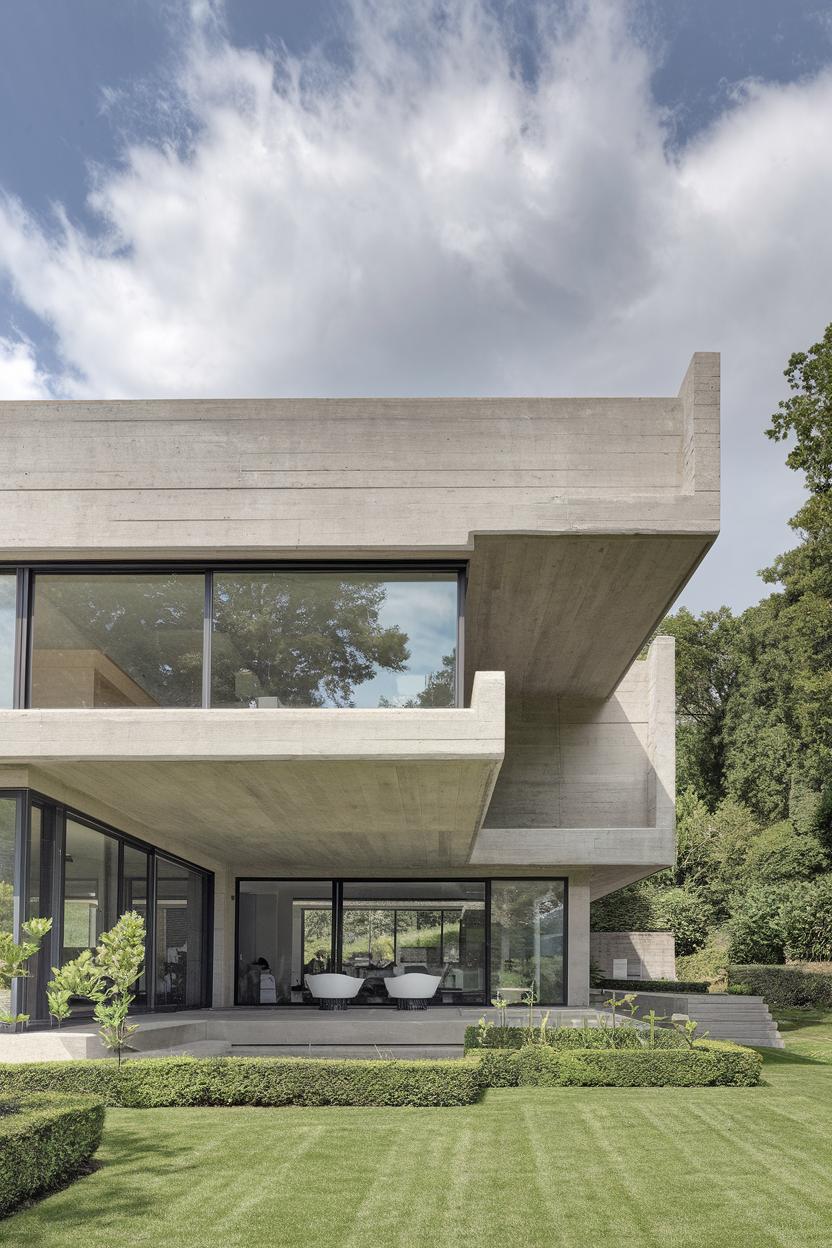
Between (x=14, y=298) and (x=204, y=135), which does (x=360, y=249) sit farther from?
(x=14, y=298)

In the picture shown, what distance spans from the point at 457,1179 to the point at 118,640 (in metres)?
7.00

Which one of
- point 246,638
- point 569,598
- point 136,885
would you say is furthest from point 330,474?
point 136,885

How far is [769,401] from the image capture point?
97.1ft

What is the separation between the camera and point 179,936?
17891mm

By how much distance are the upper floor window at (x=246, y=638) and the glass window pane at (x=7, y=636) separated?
0.80 ft

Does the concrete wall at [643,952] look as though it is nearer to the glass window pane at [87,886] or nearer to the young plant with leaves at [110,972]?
the glass window pane at [87,886]

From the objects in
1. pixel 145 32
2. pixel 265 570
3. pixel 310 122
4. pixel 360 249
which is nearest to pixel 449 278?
pixel 360 249

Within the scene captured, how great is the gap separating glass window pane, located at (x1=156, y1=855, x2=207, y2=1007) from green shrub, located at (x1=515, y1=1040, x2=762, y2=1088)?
655 centimetres

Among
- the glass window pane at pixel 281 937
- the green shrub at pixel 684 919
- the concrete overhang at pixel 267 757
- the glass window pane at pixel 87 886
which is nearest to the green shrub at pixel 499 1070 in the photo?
the concrete overhang at pixel 267 757

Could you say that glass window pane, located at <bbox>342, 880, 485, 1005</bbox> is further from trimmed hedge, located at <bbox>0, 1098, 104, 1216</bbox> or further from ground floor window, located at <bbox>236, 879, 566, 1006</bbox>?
trimmed hedge, located at <bbox>0, 1098, 104, 1216</bbox>

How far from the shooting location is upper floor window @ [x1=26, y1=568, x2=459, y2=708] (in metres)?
12.3

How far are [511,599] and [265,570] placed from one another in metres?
3.39

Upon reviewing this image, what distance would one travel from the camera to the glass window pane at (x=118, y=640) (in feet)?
40.5

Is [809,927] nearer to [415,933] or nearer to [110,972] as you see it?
[415,933]
